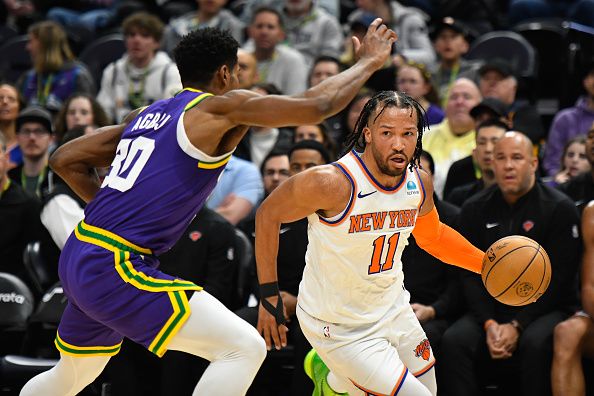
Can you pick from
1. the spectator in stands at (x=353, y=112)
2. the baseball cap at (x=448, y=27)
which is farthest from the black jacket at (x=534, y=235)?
the baseball cap at (x=448, y=27)

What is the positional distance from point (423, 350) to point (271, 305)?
85 centimetres

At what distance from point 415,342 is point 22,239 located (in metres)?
3.89

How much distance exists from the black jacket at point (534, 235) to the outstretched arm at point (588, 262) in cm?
20

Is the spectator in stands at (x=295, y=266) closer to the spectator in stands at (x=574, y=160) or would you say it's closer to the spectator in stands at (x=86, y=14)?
the spectator in stands at (x=574, y=160)

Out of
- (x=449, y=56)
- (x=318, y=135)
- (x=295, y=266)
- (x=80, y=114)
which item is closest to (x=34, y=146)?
(x=80, y=114)

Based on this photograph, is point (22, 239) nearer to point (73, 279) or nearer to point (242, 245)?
point (242, 245)

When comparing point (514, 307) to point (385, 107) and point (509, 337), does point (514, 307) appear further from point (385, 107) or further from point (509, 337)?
point (385, 107)

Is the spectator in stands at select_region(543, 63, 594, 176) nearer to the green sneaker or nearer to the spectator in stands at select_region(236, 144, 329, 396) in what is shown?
the spectator in stands at select_region(236, 144, 329, 396)

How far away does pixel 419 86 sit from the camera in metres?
9.14

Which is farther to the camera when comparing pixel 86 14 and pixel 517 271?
pixel 86 14

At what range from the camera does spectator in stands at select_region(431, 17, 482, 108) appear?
9.77 meters

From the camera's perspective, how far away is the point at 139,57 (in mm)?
9781

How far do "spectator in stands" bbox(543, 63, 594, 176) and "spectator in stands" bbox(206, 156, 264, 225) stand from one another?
263cm

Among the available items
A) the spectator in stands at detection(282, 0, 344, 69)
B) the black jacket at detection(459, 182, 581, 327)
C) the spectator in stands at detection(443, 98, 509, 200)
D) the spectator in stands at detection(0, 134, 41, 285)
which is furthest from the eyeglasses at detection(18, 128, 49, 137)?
the black jacket at detection(459, 182, 581, 327)
